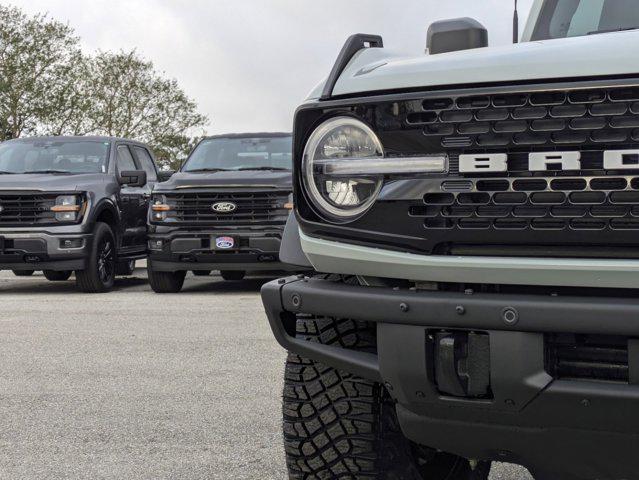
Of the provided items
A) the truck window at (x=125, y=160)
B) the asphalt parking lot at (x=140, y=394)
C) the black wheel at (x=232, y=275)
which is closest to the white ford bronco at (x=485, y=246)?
the asphalt parking lot at (x=140, y=394)

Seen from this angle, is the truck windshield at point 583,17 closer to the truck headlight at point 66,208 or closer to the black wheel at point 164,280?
the black wheel at point 164,280

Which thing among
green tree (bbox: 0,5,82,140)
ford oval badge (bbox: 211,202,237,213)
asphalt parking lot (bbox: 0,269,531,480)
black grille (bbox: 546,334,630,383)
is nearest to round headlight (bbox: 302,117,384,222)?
black grille (bbox: 546,334,630,383)

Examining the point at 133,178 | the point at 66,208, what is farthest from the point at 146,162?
the point at 66,208

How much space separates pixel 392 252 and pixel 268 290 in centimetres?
40

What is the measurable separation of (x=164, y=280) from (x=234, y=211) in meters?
1.17

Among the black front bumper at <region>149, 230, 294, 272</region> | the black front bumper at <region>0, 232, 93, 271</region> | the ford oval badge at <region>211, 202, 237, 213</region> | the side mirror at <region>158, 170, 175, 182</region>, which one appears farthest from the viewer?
the side mirror at <region>158, 170, 175, 182</region>

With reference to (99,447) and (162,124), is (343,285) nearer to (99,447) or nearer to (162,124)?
(99,447)

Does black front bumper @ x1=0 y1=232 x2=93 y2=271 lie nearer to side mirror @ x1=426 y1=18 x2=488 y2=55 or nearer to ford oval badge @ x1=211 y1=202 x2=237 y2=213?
ford oval badge @ x1=211 y1=202 x2=237 y2=213

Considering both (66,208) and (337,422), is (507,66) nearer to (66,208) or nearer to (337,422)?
(337,422)

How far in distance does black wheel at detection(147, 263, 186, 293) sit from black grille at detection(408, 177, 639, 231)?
28.3 feet

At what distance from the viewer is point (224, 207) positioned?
33.9 ft

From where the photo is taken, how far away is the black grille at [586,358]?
2119 mm

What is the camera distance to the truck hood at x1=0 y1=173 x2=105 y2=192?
10.6m

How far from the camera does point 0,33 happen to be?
116 feet
